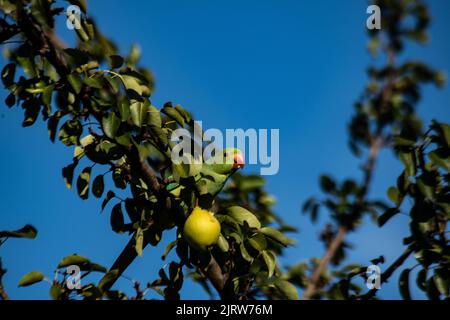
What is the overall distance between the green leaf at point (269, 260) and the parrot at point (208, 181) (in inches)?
13.9

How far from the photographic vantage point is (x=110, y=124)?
2.13 m

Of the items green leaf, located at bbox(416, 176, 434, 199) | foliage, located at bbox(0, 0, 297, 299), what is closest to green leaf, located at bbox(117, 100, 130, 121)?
foliage, located at bbox(0, 0, 297, 299)

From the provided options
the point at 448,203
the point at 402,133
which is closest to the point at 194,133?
the point at 402,133

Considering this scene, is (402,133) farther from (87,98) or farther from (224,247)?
(87,98)

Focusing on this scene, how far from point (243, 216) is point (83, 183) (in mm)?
806

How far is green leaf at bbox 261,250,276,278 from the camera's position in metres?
2.27

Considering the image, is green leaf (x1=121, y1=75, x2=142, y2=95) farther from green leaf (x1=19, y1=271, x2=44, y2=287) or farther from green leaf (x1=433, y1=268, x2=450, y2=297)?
green leaf (x1=433, y1=268, x2=450, y2=297)

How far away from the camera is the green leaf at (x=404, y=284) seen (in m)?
2.69

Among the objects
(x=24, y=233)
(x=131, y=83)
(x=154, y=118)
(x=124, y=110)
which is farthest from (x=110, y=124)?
(x=24, y=233)

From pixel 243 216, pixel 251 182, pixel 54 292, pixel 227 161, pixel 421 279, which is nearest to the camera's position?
pixel 54 292

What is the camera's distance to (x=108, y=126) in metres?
2.12

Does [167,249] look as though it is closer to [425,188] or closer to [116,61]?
[116,61]

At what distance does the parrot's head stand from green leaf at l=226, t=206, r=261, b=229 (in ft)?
1.85
